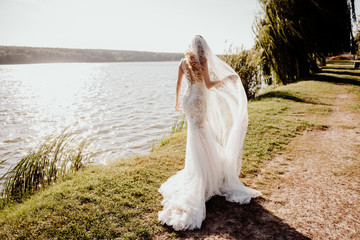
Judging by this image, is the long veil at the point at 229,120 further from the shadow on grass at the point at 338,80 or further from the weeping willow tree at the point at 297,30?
the shadow on grass at the point at 338,80

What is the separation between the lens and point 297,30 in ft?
52.2

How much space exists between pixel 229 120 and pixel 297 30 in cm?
1562

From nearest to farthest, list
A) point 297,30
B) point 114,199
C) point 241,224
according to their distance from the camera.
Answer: point 241,224, point 114,199, point 297,30

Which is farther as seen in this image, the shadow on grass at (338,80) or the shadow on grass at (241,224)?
the shadow on grass at (338,80)

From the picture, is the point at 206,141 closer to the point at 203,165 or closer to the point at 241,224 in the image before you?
the point at 203,165

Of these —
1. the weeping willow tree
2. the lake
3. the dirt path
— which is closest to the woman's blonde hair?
the dirt path

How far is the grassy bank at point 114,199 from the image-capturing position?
322 cm

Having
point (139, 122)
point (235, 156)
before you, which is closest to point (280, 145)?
point (235, 156)

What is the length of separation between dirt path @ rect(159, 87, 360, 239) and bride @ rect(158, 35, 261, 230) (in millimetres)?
243

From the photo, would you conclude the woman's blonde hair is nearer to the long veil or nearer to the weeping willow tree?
the long veil

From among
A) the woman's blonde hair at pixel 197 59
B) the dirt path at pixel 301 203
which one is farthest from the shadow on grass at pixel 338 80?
the woman's blonde hair at pixel 197 59

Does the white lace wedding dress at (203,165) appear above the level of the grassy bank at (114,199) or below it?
above

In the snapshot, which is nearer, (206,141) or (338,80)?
(206,141)

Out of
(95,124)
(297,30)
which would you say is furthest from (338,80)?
(95,124)
